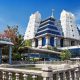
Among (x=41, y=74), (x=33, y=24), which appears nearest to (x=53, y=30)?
(x=33, y=24)

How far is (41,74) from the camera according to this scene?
577 cm

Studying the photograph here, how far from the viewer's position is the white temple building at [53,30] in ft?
228

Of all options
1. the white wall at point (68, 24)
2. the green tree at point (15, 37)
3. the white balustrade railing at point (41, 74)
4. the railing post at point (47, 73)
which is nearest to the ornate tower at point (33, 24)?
the white wall at point (68, 24)

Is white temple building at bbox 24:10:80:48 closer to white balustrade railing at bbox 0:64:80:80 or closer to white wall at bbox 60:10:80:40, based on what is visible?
white wall at bbox 60:10:80:40

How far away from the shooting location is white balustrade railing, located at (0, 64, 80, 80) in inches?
222

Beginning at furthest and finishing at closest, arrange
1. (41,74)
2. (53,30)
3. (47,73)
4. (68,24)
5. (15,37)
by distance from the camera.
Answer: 1. (68,24)
2. (53,30)
3. (15,37)
4. (41,74)
5. (47,73)

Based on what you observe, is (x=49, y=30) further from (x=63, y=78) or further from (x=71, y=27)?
(x=63, y=78)

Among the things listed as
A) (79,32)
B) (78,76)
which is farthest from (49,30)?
(78,76)

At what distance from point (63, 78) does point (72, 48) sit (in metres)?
55.7

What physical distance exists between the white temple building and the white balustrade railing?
2404 inches

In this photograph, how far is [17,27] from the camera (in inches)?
1561

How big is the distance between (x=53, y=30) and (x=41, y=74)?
64.4m

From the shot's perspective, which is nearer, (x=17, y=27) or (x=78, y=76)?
(x=78, y=76)

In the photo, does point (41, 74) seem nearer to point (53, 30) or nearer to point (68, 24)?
point (53, 30)
